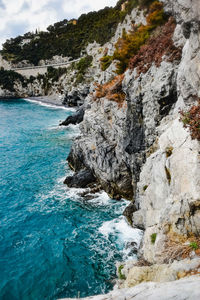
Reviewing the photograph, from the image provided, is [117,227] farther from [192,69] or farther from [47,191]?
[192,69]

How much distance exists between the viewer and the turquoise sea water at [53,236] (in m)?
12.6

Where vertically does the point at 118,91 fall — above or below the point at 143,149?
above

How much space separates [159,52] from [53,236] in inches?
667

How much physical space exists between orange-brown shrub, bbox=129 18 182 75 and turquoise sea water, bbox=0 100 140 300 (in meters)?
13.0

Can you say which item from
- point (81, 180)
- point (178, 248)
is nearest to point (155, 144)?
point (178, 248)

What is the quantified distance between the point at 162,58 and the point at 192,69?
5.08 metres

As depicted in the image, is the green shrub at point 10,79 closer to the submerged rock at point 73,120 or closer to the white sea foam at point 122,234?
the submerged rock at point 73,120

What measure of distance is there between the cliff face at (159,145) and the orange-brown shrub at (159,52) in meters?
0.07

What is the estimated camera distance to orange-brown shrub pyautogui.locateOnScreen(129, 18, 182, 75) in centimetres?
1313

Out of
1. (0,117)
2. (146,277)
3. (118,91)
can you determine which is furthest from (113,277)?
(0,117)

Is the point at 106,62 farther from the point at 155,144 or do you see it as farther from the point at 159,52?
the point at 155,144

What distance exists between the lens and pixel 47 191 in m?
23.0

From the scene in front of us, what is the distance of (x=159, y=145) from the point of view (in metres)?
11.4

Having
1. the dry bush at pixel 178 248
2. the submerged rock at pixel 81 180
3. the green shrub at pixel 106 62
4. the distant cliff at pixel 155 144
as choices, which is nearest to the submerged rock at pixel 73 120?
the green shrub at pixel 106 62
